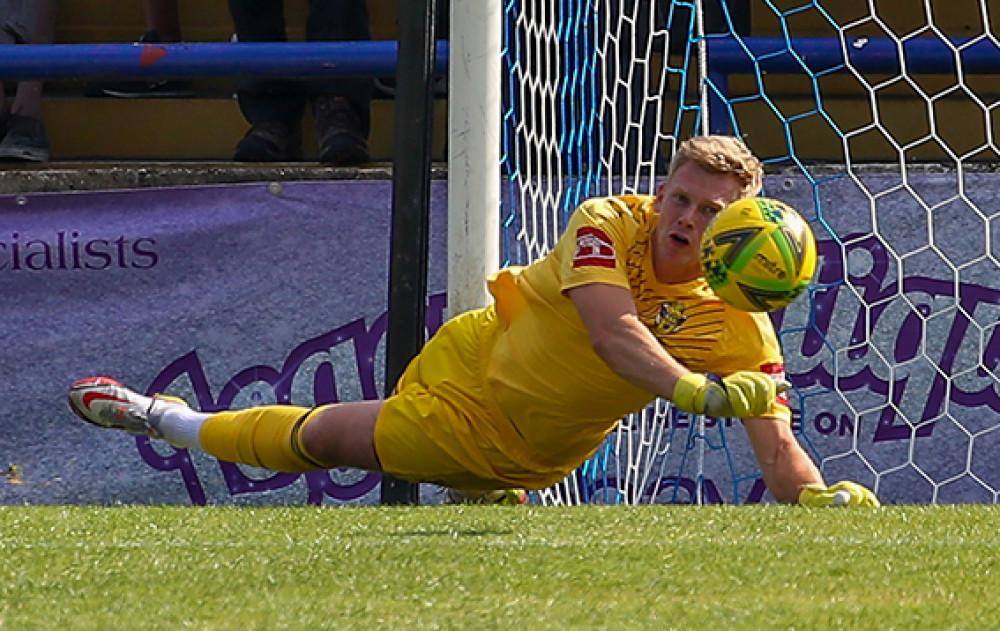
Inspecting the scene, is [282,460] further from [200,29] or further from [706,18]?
[200,29]

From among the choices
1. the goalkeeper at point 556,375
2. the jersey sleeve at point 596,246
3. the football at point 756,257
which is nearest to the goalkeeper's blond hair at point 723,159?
the goalkeeper at point 556,375

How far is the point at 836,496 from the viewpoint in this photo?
3994mm

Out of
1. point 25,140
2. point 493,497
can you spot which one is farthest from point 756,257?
point 25,140

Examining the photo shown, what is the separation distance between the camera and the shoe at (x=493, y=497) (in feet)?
15.0

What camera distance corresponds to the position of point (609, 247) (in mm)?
3787

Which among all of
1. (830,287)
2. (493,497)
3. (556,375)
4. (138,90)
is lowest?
(493,497)

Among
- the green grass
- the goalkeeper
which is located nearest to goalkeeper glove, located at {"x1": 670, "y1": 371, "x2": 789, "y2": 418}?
the green grass

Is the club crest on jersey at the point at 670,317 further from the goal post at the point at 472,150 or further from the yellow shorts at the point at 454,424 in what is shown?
the goal post at the point at 472,150

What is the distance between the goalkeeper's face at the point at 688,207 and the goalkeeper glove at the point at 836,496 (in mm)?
648

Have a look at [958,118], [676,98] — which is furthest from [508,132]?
[958,118]

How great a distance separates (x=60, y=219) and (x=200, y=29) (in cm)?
190

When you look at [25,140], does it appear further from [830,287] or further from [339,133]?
[830,287]

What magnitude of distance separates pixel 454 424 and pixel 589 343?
1.42 feet

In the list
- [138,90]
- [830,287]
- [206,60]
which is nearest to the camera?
[830,287]
